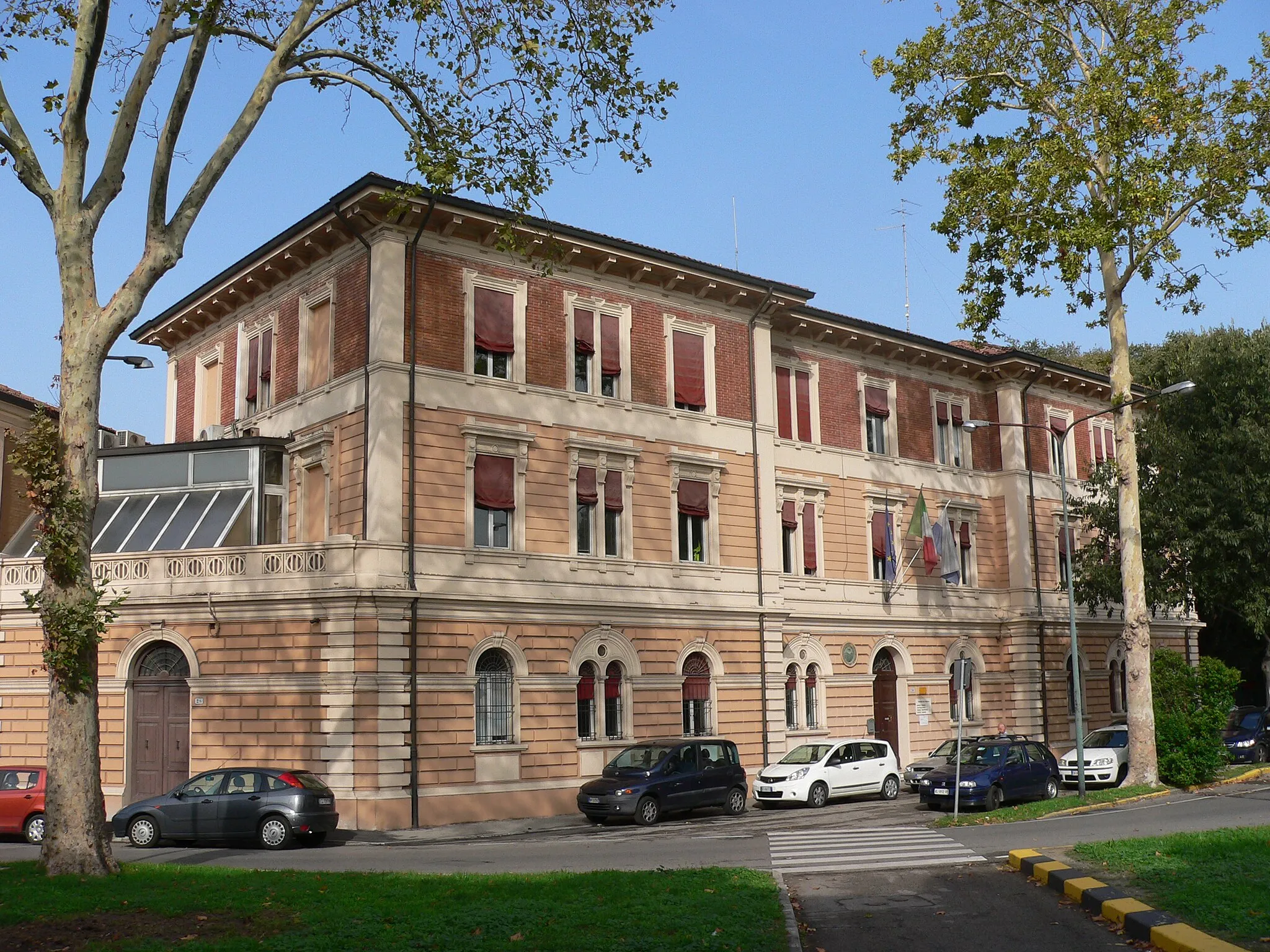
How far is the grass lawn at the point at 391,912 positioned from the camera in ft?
33.5

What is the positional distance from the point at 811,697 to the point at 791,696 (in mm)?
1045

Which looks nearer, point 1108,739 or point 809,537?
point 1108,739

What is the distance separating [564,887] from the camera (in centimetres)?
1340

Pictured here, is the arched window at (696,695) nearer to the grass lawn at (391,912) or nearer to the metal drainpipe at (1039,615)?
the metal drainpipe at (1039,615)

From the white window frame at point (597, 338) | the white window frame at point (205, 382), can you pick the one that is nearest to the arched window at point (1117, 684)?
the white window frame at point (597, 338)

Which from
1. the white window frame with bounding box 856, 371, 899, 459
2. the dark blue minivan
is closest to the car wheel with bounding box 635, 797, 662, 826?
the dark blue minivan

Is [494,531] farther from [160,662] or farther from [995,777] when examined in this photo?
[995,777]

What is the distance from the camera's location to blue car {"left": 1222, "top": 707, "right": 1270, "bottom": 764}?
36562 mm

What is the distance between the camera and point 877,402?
38.9 metres

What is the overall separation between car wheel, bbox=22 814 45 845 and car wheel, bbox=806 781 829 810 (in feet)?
52.1

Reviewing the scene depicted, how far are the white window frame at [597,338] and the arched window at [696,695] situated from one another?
6.98 m

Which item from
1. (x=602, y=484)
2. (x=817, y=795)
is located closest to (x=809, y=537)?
(x=602, y=484)

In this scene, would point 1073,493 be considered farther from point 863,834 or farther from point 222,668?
point 222,668

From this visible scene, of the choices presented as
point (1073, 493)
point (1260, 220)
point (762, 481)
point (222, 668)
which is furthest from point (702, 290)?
point (1073, 493)
